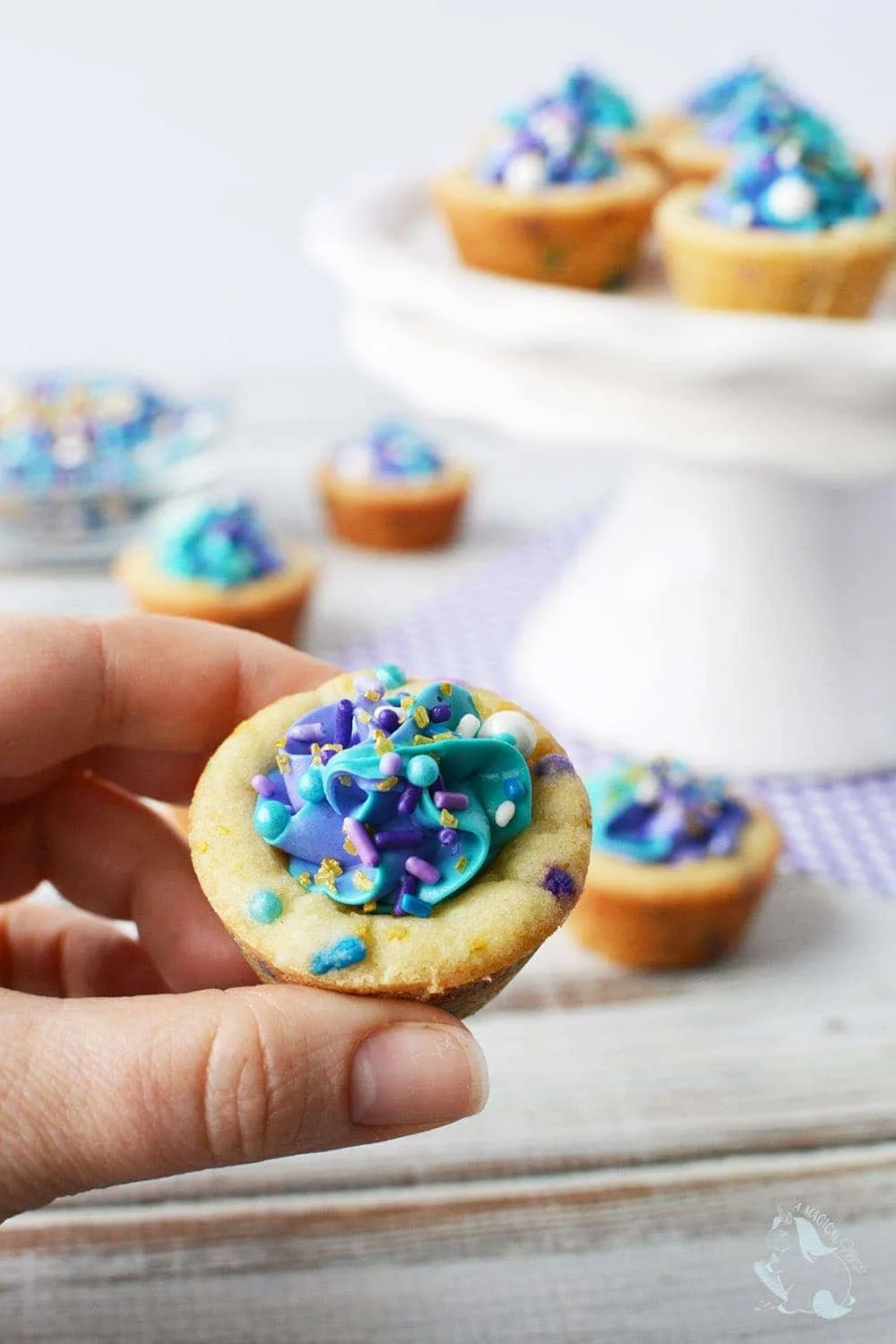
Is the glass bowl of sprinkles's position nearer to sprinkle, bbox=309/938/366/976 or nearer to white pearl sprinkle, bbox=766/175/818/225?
white pearl sprinkle, bbox=766/175/818/225

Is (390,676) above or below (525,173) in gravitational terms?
below

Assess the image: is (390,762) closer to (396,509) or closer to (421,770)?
(421,770)

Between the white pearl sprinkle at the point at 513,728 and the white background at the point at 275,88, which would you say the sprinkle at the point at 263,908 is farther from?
the white background at the point at 275,88

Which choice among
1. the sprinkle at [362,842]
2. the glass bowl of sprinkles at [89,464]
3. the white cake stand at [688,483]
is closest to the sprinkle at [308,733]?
the sprinkle at [362,842]

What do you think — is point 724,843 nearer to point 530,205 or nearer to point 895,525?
point 895,525

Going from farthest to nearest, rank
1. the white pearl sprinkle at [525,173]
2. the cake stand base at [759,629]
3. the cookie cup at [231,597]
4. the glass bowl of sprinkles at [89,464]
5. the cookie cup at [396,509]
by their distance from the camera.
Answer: the cookie cup at [396,509] < the glass bowl of sprinkles at [89,464] < the cookie cup at [231,597] < the white pearl sprinkle at [525,173] < the cake stand base at [759,629]

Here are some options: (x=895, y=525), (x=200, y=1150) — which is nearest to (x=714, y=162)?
(x=895, y=525)

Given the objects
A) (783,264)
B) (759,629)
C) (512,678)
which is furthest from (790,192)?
(512,678)
